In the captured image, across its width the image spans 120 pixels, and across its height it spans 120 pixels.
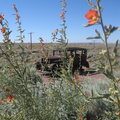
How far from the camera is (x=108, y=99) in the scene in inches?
58.7

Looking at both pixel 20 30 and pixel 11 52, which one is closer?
pixel 11 52

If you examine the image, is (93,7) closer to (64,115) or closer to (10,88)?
(10,88)

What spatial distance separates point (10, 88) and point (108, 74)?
1883 mm

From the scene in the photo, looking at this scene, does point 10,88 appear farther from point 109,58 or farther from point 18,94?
point 109,58

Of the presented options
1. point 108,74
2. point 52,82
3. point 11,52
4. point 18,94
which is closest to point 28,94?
point 18,94

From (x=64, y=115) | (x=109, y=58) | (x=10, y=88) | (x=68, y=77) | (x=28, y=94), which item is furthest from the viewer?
(x=64, y=115)

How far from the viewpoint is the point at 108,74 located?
1.36m

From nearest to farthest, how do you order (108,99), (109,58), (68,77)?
(109,58) → (108,99) → (68,77)

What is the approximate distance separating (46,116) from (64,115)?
143cm

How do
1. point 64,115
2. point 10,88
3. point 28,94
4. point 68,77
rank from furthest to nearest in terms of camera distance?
point 64,115
point 10,88
point 28,94
point 68,77

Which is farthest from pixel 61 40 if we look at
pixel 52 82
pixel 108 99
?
pixel 108 99

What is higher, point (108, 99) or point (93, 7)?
point (93, 7)

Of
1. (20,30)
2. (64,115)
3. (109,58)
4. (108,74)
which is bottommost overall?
(64,115)

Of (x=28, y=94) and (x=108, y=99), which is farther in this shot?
(x=28, y=94)
